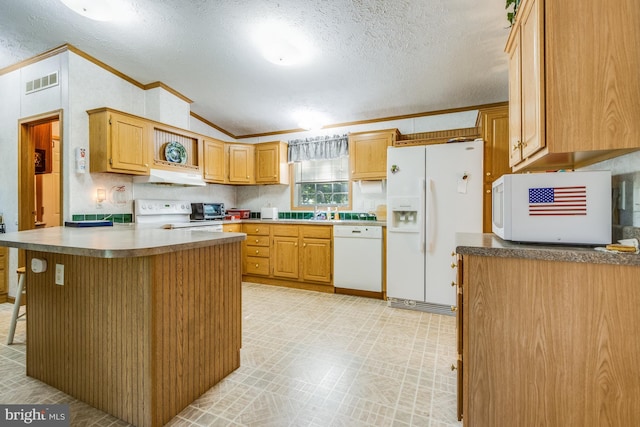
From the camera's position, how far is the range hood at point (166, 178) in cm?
344

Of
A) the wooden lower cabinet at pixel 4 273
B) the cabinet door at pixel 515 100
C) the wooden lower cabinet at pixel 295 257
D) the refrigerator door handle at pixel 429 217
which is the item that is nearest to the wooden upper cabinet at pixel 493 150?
the refrigerator door handle at pixel 429 217

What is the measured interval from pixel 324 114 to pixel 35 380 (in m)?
3.93

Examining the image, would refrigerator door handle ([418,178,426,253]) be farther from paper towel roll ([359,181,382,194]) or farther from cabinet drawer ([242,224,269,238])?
cabinet drawer ([242,224,269,238])

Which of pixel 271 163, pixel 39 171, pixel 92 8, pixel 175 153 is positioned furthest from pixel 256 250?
pixel 39 171

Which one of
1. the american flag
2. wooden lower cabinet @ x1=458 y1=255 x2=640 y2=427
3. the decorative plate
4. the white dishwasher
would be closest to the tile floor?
wooden lower cabinet @ x1=458 y1=255 x2=640 y2=427

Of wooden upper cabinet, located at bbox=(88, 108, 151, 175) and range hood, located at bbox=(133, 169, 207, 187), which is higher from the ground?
wooden upper cabinet, located at bbox=(88, 108, 151, 175)

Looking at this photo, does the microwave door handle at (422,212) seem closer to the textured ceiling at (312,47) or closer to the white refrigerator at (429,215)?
the white refrigerator at (429,215)

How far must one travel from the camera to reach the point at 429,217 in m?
3.10

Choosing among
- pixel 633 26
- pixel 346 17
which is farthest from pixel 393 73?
pixel 633 26

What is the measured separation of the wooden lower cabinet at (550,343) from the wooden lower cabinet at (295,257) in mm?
2551

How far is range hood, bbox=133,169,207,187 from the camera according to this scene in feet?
11.3

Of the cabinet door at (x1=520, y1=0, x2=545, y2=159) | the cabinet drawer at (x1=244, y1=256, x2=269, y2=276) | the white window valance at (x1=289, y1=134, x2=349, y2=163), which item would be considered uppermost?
the white window valance at (x1=289, y1=134, x2=349, y2=163)

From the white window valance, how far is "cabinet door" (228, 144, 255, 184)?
67 centimetres

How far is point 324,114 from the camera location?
4207mm
